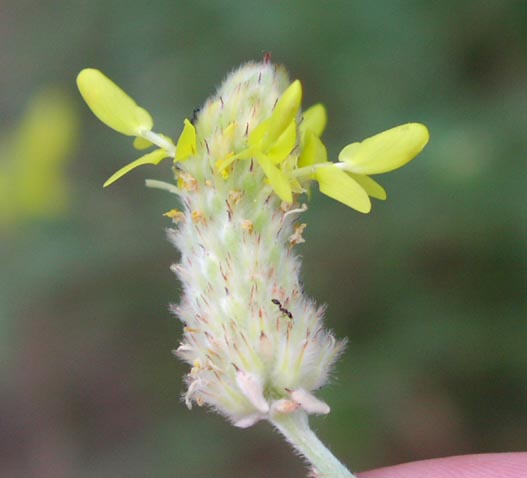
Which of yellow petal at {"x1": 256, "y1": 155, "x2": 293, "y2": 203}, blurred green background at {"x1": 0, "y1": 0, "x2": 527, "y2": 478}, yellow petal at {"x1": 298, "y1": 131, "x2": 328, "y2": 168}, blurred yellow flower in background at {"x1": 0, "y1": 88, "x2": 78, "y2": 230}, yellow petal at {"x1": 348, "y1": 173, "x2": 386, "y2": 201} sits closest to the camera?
yellow petal at {"x1": 256, "y1": 155, "x2": 293, "y2": 203}

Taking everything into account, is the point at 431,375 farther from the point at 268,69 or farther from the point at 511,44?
the point at 268,69

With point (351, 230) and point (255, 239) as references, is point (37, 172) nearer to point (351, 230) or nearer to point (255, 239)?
point (351, 230)

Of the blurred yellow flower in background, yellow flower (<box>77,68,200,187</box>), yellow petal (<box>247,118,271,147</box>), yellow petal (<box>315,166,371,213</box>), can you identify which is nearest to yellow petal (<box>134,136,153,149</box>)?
yellow flower (<box>77,68,200,187</box>)

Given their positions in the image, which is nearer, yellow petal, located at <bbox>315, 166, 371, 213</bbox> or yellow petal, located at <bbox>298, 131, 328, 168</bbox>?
yellow petal, located at <bbox>315, 166, 371, 213</bbox>

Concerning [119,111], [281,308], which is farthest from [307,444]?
[119,111]

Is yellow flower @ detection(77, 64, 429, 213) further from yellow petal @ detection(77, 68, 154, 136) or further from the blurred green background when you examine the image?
the blurred green background

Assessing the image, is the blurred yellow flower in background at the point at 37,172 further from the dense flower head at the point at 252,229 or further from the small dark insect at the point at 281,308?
the small dark insect at the point at 281,308

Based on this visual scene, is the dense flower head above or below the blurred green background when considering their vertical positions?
below

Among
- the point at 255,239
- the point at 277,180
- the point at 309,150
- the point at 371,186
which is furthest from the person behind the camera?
the point at 371,186
